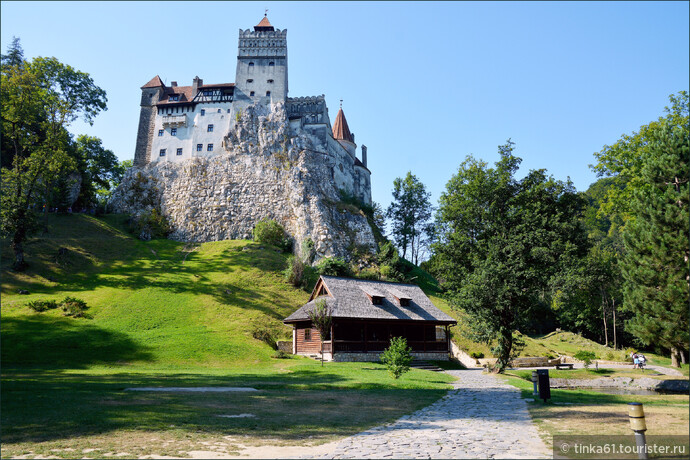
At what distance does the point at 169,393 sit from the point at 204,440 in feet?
23.9

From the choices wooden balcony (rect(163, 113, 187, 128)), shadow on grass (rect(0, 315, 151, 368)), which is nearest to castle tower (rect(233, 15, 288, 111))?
wooden balcony (rect(163, 113, 187, 128))

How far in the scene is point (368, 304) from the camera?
120ft

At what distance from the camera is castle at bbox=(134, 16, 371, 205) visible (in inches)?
2913

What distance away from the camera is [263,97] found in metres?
74.8

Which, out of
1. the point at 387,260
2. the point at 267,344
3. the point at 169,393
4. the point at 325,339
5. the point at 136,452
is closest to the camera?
the point at 136,452

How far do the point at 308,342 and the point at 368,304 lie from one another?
229 inches

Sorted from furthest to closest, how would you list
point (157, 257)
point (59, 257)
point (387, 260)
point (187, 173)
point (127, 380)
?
1. point (187, 173)
2. point (387, 260)
3. point (157, 257)
4. point (59, 257)
5. point (127, 380)

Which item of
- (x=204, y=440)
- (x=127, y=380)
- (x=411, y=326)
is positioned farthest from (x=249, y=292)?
(x=204, y=440)

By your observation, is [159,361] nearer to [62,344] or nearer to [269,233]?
[62,344]

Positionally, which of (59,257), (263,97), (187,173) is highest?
(263,97)

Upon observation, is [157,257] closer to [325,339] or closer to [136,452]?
[325,339]

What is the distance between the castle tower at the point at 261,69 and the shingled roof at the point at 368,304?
45944mm

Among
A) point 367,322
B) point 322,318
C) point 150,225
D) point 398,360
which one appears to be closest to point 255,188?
point 150,225

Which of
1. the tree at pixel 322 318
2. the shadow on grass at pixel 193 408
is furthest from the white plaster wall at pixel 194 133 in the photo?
the shadow on grass at pixel 193 408
